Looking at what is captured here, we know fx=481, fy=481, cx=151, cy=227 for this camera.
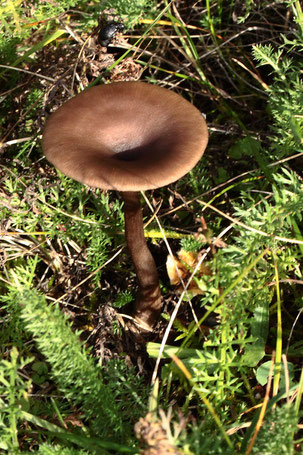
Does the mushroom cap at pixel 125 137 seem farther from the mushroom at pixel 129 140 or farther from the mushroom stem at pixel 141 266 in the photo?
the mushroom stem at pixel 141 266

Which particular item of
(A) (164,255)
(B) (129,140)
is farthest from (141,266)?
(B) (129,140)

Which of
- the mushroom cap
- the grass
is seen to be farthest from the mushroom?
the grass

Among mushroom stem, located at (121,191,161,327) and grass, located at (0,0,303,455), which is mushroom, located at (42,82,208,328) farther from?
grass, located at (0,0,303,455)

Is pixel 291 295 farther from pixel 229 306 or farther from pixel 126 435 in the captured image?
pixel 126 435

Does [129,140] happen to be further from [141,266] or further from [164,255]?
[164,255]

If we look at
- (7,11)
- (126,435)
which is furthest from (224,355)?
(7,11)

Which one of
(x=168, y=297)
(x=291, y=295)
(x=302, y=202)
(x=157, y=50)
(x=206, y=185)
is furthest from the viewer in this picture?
(x=157, y=50)
